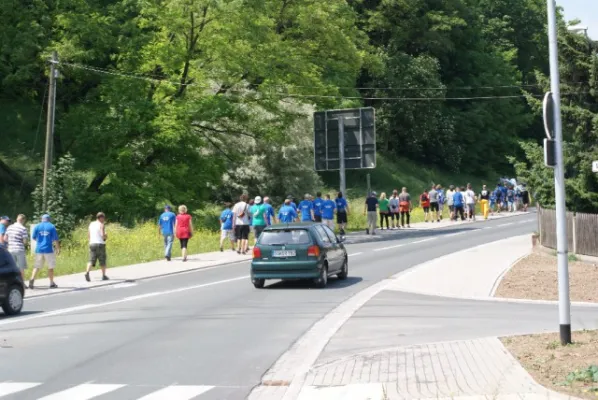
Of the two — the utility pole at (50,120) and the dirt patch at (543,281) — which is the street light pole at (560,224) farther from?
the utility pole at (50,120)

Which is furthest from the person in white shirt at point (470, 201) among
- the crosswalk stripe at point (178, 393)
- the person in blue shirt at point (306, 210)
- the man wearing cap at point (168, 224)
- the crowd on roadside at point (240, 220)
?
the crosswalk stripe at point (178, 393)

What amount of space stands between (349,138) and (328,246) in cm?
2172

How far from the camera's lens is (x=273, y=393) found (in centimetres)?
1009

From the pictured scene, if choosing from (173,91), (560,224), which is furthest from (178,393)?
(173,91)

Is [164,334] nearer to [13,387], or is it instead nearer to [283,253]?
[13,387]

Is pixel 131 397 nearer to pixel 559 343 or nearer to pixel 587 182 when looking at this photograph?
pixel 559 343

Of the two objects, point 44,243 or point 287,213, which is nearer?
point 44,243

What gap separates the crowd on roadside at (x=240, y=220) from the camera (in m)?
22.7

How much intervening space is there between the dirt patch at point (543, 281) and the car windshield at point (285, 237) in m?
4.37

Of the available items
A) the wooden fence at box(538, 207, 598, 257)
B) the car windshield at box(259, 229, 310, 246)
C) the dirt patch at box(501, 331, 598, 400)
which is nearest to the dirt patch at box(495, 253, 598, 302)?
the wooden fence at box(538, 207, 598, 257)

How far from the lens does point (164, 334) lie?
48.4 ft

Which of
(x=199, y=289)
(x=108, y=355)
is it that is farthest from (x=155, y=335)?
(x=199, y=289)

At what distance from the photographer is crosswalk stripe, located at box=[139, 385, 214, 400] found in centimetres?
995

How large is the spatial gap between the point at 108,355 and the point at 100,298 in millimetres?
8171
